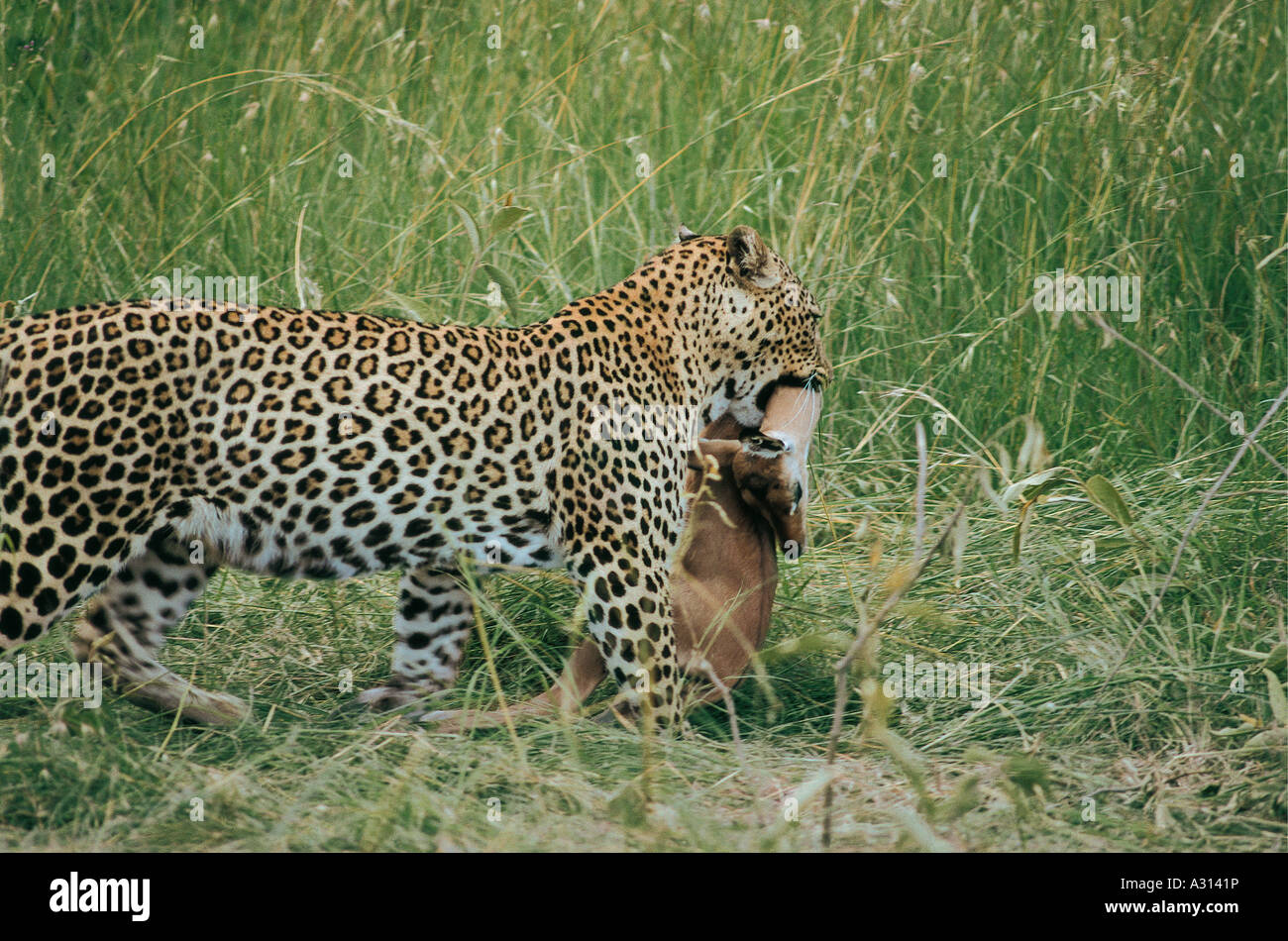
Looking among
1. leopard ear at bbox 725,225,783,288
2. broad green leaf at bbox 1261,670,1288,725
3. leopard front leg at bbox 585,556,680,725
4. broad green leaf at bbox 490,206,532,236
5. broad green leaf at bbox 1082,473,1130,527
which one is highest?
broad green leaf at bbox 490,206,532,236

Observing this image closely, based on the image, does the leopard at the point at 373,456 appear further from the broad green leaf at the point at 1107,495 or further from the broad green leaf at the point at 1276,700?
the broad green leaf at the point at 1276,700

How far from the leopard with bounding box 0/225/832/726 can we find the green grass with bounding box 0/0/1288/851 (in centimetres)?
37

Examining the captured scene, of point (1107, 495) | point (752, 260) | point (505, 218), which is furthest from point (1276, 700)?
point (505, 218)

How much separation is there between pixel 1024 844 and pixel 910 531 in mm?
2315

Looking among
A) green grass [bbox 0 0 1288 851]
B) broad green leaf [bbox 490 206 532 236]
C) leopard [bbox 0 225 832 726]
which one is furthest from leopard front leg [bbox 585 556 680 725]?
broad green leaf [bbox 490 206 532 236]

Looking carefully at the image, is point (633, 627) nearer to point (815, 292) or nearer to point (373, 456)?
point (373, 456)

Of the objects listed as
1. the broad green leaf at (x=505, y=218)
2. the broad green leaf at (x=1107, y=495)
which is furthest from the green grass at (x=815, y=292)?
the broad green leaf at (x=1107, y=495)

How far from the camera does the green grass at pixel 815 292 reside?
4402mm

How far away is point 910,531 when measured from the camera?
6266mm

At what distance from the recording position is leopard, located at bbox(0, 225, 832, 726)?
4.39 meters

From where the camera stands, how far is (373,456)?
Answer: 4.64 metres

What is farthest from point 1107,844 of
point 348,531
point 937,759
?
→ point 348,531

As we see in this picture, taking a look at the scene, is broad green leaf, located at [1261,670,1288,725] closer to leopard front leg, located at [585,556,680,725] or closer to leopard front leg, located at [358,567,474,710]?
leopard front leg, located at [585,556,680,725]
